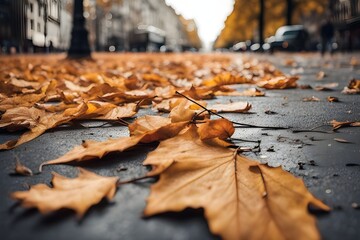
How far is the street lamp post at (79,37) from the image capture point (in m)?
9.24

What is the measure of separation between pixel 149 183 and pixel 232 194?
0.23 metres

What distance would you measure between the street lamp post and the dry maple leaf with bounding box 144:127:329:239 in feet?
28.5

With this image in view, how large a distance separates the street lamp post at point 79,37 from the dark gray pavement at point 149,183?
317 inches

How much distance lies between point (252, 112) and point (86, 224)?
4.36 feet

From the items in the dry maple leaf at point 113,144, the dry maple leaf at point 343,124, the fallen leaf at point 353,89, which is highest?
the fallen leaf at point 353,89

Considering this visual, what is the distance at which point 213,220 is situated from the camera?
2.23 ft

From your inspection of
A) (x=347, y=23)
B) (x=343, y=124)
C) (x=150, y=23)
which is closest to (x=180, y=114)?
(x=343, y=124)

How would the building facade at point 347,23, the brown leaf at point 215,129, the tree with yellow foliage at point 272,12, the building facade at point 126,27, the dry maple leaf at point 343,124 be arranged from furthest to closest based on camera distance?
the building facade at point 126,27 → the tree with yellow foliage at point 272,12 → the building facade at point 347,23 → the dry maple leaf at point 343,124 → the brown leaf at point 215,129

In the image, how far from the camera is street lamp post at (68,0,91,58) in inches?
364

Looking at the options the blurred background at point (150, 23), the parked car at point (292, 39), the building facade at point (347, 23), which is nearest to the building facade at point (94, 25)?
the blurred background at point (150, 23)

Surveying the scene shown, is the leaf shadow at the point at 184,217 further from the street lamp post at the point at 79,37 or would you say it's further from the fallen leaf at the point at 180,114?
the street lamp post at the point at 79,37

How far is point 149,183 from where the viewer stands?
917mm

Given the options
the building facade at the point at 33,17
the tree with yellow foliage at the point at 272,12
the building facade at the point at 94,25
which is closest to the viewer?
the building facade at the point at 33,17

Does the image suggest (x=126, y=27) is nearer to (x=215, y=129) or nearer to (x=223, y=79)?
(x=223, y=79)
